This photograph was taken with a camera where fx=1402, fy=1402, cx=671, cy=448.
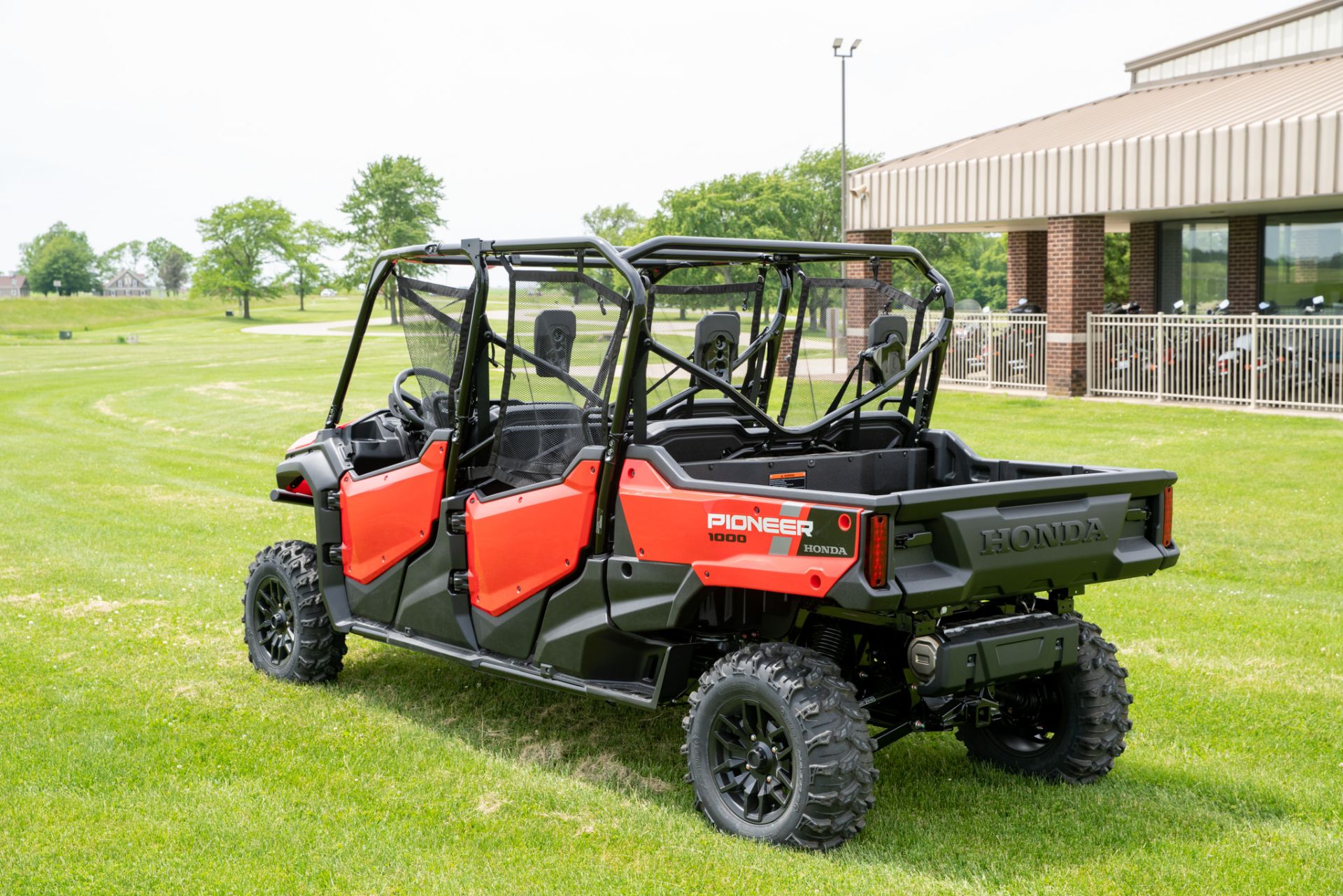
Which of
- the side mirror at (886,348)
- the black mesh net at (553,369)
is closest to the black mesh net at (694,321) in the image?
the black mesh net at (553,369)

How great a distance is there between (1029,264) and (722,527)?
28.3m

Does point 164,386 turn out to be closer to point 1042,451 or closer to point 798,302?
point 1042,451

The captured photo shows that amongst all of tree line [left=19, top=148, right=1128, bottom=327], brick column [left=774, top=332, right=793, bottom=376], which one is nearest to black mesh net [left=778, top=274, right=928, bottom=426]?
brick column [left=774, top=332, right=793, bottom=376]

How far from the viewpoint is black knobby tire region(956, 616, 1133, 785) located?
17.8 ft

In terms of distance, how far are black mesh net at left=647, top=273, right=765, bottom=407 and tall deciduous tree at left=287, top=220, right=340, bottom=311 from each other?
116 meters

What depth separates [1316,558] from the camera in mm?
10203

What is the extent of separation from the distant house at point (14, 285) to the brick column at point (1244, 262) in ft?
584

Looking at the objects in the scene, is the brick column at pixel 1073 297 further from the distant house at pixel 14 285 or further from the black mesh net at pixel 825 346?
the distant house at pixel 14 285

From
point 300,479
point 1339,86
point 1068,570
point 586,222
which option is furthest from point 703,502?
point 586,222

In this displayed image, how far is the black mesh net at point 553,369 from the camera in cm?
564

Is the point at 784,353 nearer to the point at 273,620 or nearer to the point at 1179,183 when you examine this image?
the point at 273,620

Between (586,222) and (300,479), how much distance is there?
441 ft

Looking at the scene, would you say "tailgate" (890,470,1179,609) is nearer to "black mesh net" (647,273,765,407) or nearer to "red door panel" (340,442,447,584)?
"black mesh net" (647,273,765,407)

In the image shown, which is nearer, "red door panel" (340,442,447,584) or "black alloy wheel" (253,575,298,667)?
"red door panel" (340,442,447,584)
